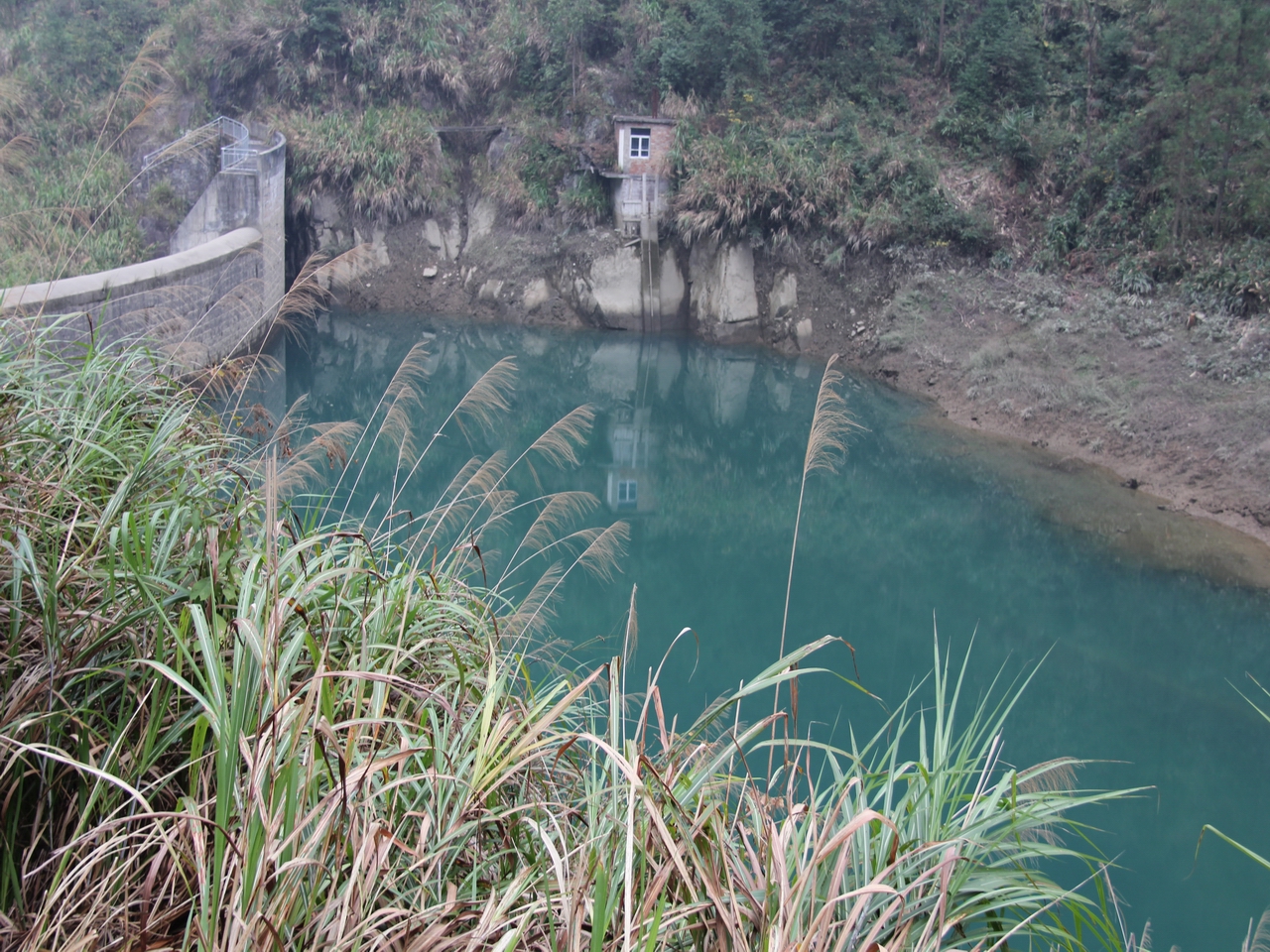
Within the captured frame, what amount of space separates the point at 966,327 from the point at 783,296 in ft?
10.4

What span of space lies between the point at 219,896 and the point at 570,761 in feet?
4.06

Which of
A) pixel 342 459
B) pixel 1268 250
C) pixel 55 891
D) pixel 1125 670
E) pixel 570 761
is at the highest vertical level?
pixel 1268 250

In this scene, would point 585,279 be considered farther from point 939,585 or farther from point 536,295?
point 939,585

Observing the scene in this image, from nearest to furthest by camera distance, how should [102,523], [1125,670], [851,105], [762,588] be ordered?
1. [102,523]
2. [1125,670]
3. [762,588]
4. [851,105]

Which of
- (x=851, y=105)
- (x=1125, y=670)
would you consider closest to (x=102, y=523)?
(x=1125, y=670)

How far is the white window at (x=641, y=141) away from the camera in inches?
632

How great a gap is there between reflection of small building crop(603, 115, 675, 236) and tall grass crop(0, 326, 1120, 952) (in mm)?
14029

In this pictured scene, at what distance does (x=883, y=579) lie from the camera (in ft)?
25.9

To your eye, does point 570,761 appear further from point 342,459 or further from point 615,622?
point 615,622

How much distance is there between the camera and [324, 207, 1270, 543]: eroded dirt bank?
973 centimetres

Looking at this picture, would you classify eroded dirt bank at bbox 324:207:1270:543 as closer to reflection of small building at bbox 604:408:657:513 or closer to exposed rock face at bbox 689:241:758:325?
exposed rock face at bbox 689:241:758:325

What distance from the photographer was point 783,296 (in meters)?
15.2

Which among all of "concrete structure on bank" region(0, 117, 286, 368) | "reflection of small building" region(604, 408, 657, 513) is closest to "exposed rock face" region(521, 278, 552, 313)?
"concrete structure on bank" region(0, 117, 286, 368)

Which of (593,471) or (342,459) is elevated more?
(342,459)
